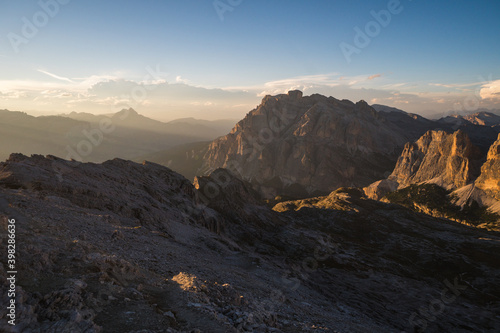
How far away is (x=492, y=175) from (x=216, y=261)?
17901 centimetres

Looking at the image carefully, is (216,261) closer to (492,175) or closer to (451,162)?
(492,175)

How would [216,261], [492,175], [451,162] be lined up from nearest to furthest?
[216,261]
[492,175]
[451,162]

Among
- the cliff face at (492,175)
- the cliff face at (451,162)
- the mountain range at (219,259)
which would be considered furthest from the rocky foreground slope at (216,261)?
the cliff face at (451,162)

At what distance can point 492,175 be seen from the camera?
485 feet

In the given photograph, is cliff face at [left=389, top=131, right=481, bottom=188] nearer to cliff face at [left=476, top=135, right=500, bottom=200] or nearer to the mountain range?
cliff face at [left=476, top=135, right=500, bottom=200]

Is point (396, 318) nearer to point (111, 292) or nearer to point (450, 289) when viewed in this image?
point (450, 289)

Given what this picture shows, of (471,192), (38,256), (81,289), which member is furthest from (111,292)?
(471,192)

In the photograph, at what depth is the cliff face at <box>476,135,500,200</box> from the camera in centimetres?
14470

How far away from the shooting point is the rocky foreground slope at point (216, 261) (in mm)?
13805

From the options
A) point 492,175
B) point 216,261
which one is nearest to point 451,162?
point 492,175

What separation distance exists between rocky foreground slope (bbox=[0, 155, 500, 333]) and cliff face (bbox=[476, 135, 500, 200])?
56.8m

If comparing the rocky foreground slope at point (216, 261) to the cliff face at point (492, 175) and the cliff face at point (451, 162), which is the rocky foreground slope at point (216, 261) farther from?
the cliff face at point (451, 162)

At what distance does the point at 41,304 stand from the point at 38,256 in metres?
4.35

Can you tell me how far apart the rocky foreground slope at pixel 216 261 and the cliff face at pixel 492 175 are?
56.8 metres
